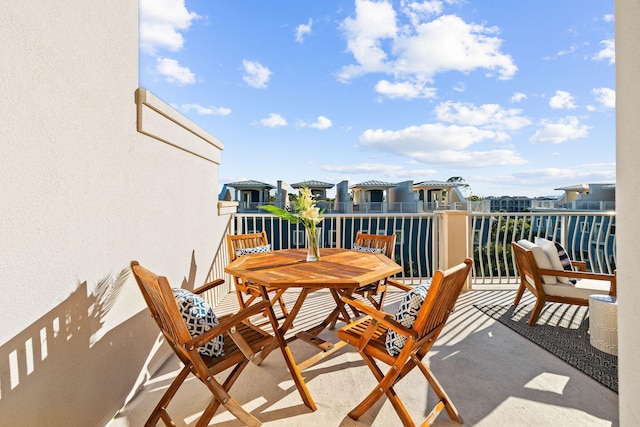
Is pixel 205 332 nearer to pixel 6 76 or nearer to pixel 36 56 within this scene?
pixel 6 76

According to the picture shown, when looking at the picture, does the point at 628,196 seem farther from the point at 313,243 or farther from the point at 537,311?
the point at 537,311

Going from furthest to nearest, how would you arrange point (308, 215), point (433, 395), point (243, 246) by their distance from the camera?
1. point (243, 246)
2. point (308, 215)
3. point (433, 395)

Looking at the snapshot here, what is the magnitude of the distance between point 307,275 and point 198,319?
0.84 metres

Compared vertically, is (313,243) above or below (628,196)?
below

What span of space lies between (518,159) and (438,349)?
15650 mm

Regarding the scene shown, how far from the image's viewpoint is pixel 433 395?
1984 millimetres

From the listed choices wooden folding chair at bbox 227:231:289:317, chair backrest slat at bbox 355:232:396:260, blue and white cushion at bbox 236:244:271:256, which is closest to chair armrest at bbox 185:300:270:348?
wooden folding chair at bbox 227:231:289:317

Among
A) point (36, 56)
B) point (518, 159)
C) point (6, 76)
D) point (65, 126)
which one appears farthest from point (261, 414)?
point (518, 159)

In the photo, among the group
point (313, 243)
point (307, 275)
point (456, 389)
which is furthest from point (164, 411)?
point (456, 389)

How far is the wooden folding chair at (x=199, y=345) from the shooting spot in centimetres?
147

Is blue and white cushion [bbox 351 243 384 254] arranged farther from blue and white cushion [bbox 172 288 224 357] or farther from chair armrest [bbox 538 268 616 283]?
blue and white cushion [bbox 172 288 224 357]

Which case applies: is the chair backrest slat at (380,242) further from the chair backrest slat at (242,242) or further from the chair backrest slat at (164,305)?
the chair backrest slat at (164,305)

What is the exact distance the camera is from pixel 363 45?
6.67 m

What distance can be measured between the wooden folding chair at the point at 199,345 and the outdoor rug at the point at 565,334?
2728 millimetres
